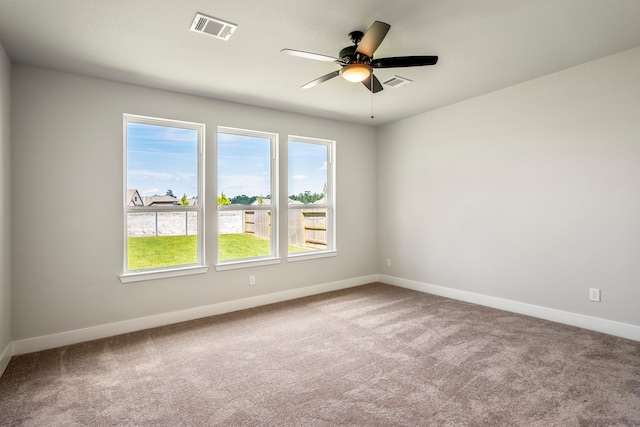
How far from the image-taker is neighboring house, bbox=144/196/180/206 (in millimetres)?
3732

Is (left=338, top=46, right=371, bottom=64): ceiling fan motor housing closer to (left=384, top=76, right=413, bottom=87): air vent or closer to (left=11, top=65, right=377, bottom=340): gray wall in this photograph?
(left=384, top=76, right=413, bottom=87): air vent

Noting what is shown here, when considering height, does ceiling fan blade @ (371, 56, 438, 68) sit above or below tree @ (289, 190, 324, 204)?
above

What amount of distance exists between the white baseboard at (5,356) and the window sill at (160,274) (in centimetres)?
98

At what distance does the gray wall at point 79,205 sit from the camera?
3018 millimetres

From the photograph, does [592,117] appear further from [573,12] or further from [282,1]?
[282,1]

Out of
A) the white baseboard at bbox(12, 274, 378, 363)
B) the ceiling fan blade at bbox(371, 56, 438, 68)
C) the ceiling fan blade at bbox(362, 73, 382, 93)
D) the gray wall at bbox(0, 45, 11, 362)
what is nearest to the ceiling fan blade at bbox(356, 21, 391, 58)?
the ceiling fan blade at bbox(371, 56, 438, 68)

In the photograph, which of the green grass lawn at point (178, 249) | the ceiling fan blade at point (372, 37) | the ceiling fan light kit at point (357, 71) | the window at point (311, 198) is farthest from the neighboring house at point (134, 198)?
the ceiling fan blade at point (372, 37)

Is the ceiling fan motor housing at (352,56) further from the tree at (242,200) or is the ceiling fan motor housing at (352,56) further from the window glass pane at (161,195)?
the tree at (242,200)

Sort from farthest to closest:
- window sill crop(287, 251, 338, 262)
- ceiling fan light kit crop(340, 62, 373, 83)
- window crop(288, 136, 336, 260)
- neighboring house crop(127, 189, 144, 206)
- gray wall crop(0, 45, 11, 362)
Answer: window crop(288, 136, 336, 260) < window sill crop(287, 251, 338, 262) < neighboring house crop(127, 189, 144, 206) < gray wall crop(0, 45, 11, 362) < ceiling fan light kit crop(340, 62, 373, 83)

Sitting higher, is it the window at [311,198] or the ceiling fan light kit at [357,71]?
the ceiling fan light kit at [357,71]

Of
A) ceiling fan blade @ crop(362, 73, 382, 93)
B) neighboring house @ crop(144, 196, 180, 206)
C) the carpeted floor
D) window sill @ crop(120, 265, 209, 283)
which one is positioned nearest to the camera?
the carpeted floor

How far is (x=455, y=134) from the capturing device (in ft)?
14.9

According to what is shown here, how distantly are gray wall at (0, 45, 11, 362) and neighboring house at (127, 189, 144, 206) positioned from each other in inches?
37.9

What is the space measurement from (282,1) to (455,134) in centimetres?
315
